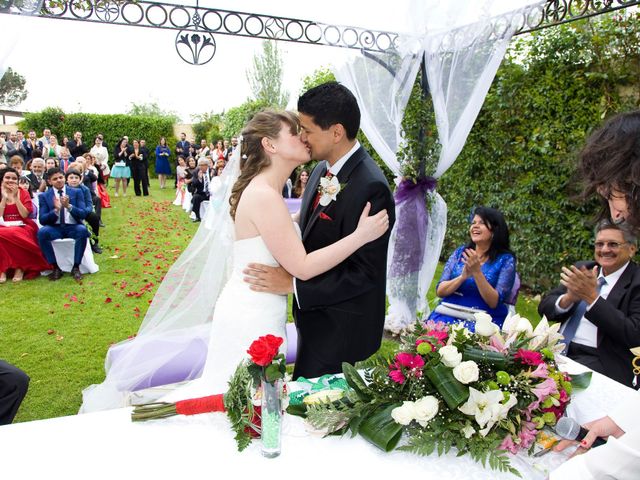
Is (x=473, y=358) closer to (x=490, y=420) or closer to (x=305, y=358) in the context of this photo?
(x=490, y=420)

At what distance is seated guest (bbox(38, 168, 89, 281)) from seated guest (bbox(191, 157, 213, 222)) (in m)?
4.94

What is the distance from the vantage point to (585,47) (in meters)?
5.09

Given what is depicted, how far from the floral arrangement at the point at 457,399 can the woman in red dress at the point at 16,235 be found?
22.9 feet

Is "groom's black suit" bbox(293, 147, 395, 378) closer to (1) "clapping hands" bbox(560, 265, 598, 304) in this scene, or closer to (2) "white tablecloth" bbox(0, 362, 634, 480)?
(2) "white tablecloth" bbox(0, 362, 634, 480)

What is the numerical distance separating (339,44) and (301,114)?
2.09 m

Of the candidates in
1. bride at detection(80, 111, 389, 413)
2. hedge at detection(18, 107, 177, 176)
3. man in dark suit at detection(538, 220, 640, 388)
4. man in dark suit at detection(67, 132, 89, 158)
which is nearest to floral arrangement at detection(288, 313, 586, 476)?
bride at detection(80, 111, 389, 413)

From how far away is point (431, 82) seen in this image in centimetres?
431

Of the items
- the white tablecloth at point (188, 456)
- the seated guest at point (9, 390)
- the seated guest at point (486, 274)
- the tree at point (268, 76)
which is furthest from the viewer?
the tree at point (268, 76)

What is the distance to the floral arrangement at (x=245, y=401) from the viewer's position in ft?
5.19

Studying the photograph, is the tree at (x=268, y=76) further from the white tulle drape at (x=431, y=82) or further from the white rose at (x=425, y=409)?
the white rose at (x=425, y=409)

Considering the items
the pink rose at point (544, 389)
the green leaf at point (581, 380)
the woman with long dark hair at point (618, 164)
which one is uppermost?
the woman with long dark hair at point (618, 164)

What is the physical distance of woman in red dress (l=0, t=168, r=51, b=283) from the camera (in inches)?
281

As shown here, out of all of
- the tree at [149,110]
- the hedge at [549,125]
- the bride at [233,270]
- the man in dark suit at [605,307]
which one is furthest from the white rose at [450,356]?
the tree at [149,110]

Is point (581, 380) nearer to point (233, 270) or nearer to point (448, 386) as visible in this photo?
point (448, 386)
